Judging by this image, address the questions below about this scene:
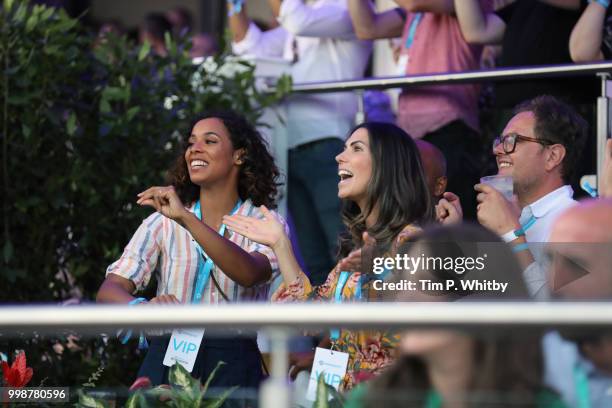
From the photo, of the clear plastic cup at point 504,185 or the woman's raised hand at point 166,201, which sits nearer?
the clear plastic cup at point 504,185

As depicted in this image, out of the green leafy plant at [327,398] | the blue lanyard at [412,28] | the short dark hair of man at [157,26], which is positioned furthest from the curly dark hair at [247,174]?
the short dark hair of man at [157,26]

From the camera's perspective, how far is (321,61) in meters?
7.30

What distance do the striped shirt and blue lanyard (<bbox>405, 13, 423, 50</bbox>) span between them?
6.43ft

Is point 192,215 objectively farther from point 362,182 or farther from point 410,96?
point 410,96

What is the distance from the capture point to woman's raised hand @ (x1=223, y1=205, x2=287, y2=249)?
15.4ft

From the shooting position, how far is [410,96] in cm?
649

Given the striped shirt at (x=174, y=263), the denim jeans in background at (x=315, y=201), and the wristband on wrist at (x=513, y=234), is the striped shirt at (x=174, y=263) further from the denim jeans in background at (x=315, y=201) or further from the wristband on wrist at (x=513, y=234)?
the denim jeans in background at (x=315, y=201)

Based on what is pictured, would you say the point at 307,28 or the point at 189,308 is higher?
the point at 307,28

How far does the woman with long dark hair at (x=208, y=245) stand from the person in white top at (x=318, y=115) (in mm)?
1264

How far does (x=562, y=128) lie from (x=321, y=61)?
2714mm

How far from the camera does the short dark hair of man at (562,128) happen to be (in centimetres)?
475

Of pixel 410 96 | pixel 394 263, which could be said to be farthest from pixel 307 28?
pixel 394 263

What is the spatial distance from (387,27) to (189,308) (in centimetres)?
487

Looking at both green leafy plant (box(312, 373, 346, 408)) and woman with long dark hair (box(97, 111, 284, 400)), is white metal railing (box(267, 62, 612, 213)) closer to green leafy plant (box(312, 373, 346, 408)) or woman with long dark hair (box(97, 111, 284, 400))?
woman with long dark hair (box(97, 111, 284, 400))
